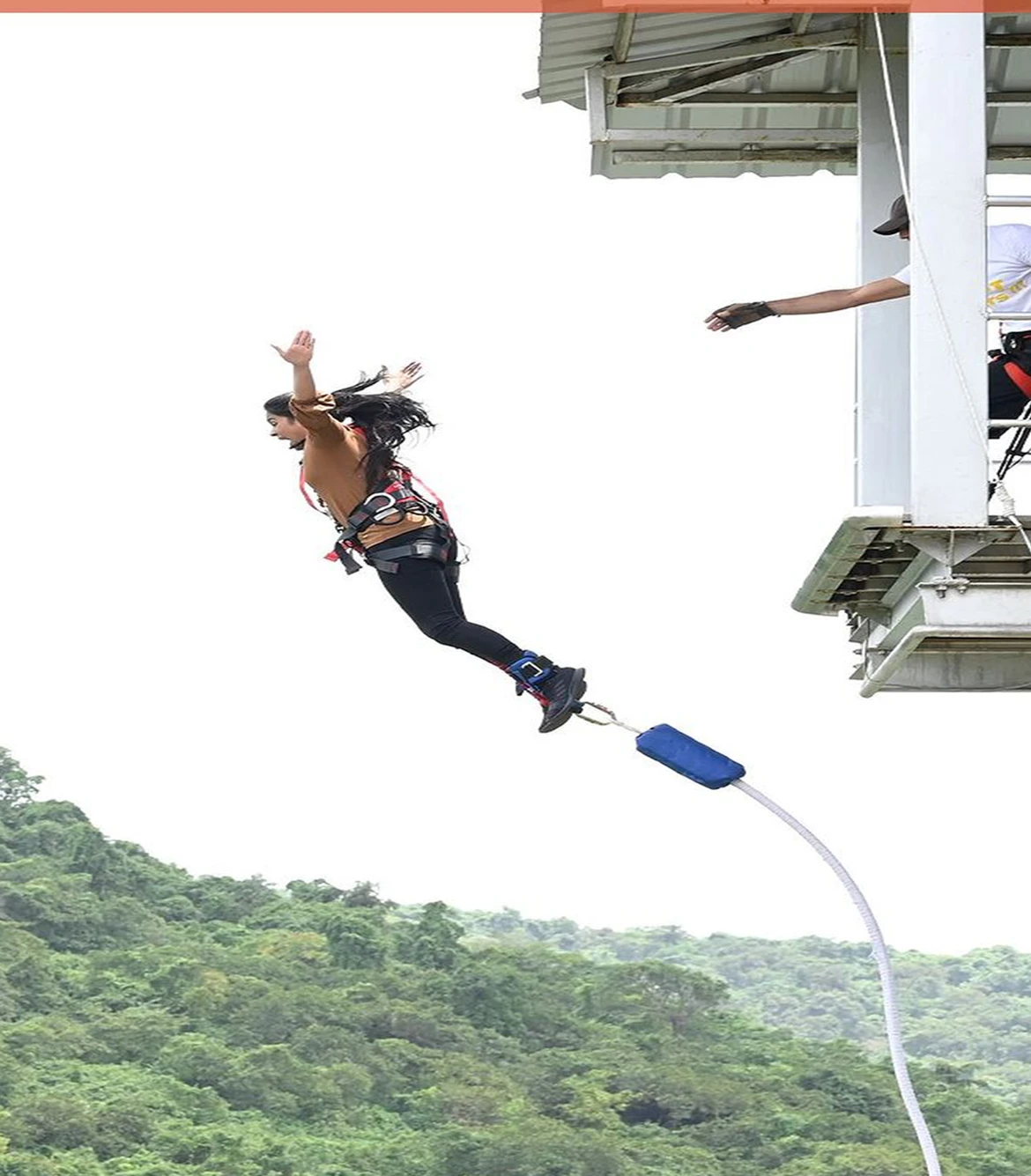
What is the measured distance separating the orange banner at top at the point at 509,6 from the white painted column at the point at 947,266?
0.14 m

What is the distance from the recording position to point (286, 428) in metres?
5.48

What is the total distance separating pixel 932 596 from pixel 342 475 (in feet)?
4.73

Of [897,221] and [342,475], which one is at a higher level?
[897,221]

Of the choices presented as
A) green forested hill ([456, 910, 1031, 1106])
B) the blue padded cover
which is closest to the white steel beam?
the blue padded cover

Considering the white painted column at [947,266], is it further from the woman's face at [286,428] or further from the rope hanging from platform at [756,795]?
the woman's face at [286,428]

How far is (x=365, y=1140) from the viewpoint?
114ft

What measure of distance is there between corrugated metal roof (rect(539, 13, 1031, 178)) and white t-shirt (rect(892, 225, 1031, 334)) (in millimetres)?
1486

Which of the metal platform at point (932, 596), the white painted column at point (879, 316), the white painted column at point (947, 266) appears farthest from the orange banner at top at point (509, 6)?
the metal platform at point (932, 596)

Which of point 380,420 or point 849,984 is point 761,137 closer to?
point 380,420

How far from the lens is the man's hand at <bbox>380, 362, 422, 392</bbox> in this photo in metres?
5.68

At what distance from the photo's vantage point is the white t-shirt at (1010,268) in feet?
18.2

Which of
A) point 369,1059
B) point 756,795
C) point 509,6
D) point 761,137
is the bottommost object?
point 756,795

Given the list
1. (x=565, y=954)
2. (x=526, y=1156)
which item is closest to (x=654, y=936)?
(x=565, y=954)

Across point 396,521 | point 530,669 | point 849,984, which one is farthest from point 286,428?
point 849,984
